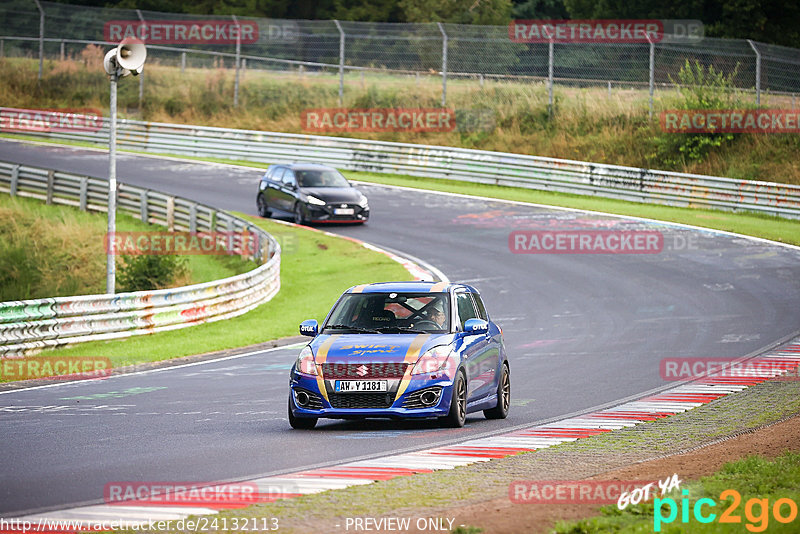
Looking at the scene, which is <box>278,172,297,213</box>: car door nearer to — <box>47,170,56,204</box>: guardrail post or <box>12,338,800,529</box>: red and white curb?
<box>47,170,56,204</box>: guardrail post

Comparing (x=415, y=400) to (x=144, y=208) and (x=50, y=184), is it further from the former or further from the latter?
(x=50, y=184)

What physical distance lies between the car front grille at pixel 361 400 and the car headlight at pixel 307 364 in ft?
0.98

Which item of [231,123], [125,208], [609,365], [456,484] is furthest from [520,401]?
[231,123]

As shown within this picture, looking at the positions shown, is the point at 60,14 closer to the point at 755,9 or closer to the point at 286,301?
the point at 286,301

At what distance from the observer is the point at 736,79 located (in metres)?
37.8

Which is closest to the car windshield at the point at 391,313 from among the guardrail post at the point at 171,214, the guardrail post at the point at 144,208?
the guardrail post at the point at 171,214

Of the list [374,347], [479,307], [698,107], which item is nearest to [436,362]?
[374,347]

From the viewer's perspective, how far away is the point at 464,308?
42.6 feet

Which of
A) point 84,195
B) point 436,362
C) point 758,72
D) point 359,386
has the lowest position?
point 84,195

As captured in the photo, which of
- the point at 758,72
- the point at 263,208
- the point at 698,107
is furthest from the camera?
the point at 698,107

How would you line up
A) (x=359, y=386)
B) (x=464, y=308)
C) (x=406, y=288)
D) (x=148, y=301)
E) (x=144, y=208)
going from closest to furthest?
(x=359, y=386)
(x=406, y=288)
(x=464, y=308)
(x=148, y=301)
(x=144, y=208)

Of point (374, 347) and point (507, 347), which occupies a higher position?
point (374, 347)

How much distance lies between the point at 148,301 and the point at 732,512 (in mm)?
14609

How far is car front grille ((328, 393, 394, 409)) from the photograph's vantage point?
452 inches
